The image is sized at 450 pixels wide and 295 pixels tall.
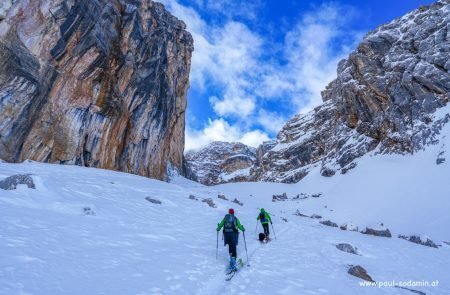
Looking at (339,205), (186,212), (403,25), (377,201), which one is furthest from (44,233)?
Answer: (403,25)

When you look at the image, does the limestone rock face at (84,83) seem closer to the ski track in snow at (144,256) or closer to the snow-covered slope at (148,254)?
the snow-covered slope at (148,254)

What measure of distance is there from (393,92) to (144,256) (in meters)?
68.0

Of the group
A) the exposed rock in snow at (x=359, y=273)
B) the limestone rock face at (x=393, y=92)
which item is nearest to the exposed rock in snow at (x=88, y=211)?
the exposed rock in snow at (x=359, y=273)

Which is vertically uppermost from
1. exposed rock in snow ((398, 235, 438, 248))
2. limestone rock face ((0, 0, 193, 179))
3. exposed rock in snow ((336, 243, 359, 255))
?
limestone rock face ((0, 0, 193, 179))

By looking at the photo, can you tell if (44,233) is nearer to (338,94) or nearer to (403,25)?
(403,25)

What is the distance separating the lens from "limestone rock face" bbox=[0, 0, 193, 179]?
27797 millimetres

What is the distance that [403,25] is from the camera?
70688 mm

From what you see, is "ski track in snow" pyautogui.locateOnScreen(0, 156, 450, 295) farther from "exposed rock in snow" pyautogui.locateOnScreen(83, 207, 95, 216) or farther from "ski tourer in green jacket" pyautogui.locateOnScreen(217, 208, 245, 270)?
"ski tourer in green jacket" pyautogui.locateOnScreen(217, 208, 245, 270)

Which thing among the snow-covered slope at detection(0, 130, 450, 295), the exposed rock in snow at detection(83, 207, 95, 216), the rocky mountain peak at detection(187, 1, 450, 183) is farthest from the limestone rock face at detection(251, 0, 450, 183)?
the exposed rock in snow at detection(83, 207, 95, 216)

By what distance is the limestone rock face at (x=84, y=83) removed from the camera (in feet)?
91.2

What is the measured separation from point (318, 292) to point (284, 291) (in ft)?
3.49

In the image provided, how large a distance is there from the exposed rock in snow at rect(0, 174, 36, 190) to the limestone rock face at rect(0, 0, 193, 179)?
15.8 metres

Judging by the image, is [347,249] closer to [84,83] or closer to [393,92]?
[84,83]

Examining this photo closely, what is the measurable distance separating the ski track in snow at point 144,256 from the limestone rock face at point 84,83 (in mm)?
15897
